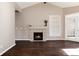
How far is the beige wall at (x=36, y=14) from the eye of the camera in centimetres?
1041

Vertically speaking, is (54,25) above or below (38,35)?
above

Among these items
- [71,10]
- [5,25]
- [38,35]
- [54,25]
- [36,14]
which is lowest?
[38,35]

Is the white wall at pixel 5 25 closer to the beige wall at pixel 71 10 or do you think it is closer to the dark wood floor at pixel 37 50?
the dark wood floor at pixel 37 50

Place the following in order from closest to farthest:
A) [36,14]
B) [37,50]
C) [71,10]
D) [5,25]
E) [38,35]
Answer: [5,25], [37,50], [71,10], [38,35], [36,14]

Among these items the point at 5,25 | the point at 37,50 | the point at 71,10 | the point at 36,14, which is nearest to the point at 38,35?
the point at 36,14

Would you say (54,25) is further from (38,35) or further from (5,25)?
(5,25)

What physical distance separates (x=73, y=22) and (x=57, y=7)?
1720 millimetres

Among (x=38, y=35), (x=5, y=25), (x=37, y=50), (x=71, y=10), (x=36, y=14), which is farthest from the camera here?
(x=36, y=14)

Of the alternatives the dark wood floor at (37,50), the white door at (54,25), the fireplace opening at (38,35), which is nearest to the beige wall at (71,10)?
the white door at (54,25)

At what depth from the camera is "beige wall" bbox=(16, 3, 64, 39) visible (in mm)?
10406

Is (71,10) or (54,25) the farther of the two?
(54,25)

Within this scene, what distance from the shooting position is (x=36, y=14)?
10.4 metres

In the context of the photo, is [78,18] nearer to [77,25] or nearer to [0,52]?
[77,25]

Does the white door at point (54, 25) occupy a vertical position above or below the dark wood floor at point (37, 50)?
above
